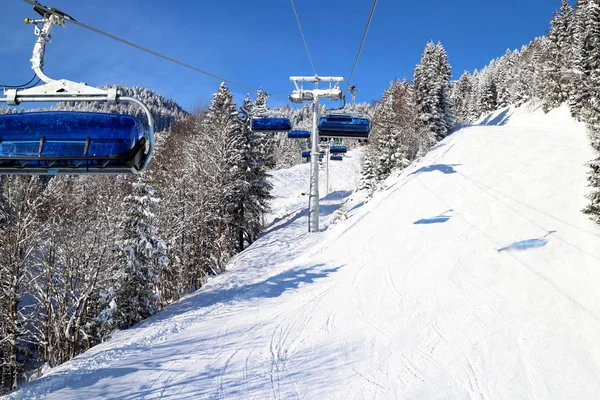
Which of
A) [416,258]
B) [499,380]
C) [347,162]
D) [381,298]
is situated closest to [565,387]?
[499,380]

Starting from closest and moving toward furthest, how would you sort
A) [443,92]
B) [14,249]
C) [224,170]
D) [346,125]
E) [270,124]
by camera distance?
[14,249] → [346,125] → [270,124] → [224,170] → [443,92]

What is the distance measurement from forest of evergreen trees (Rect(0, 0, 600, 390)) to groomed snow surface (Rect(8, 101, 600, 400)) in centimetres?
325

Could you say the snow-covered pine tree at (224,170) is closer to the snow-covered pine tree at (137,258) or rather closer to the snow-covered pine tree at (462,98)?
the snow-covered pine tree at (137,258)

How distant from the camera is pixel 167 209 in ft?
70.0

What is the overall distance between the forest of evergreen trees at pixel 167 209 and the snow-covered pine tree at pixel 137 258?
0.04 m

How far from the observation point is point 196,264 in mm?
22875

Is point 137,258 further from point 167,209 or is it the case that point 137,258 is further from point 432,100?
point 432,100

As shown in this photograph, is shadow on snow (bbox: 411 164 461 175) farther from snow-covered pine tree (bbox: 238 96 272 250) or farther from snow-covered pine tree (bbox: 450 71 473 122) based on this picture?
snow-covered pine tree (bbox: 450 71 473 122)

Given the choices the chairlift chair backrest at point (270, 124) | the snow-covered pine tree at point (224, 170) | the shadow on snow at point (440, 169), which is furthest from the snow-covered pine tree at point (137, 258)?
the shadow on snow at point (440, 169)

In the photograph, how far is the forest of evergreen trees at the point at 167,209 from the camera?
13352 mm

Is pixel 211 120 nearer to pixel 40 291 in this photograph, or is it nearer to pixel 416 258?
pixel 40 291

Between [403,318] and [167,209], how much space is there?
1680cm

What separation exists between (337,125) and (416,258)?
656 cm

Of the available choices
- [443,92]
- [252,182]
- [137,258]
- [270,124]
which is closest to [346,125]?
[270,124]
